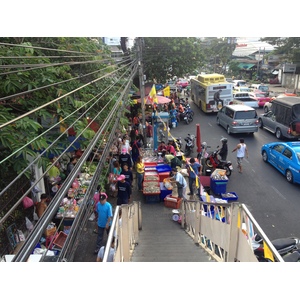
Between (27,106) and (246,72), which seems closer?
(27,106)

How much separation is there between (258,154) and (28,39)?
10664 millimetres

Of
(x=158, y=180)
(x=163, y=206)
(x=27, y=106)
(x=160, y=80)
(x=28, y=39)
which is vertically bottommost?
(x=163, y=206)

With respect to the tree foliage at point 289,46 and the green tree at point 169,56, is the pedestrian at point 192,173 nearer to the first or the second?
the green tree at point 169,56

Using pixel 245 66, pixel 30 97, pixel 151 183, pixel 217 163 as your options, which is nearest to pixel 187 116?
pixel 217 163

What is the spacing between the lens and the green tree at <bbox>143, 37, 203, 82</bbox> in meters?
20.7

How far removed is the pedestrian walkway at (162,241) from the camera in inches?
242

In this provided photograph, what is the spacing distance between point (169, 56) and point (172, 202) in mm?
13855

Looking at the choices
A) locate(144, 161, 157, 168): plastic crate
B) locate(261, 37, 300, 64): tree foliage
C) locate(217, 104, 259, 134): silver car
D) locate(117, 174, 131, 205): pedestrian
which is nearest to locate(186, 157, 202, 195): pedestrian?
locate(144, 161, 157, 168): plastic crate

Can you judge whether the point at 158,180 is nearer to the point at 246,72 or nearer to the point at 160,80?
the point at 160,80

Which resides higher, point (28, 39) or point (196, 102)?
point (28, 39)

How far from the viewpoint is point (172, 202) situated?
31.3 ft
